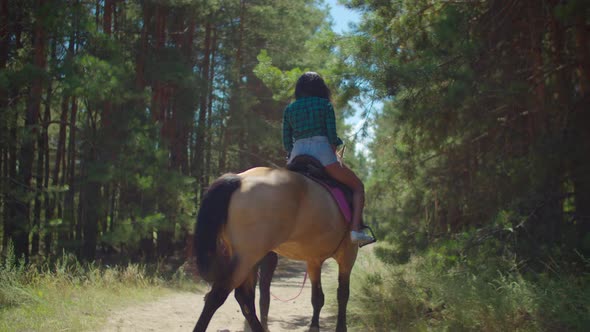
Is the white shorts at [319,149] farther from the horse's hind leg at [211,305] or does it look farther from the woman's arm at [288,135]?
the horse's hind leg at [211,305]

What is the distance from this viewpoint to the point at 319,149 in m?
4.84

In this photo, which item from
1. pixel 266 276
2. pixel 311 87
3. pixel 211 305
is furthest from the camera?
pixel 266 276

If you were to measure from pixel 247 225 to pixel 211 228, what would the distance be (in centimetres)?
31

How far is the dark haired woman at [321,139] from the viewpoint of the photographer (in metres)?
4.81

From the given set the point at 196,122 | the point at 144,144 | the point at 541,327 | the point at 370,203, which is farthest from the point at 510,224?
the point at 196,122

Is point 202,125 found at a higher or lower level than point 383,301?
higher

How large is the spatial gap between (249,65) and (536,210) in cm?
1225

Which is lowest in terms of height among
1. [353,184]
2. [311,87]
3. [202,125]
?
[353,184]

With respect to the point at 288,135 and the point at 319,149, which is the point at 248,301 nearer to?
the point at 319,149

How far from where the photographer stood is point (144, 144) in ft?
34.1

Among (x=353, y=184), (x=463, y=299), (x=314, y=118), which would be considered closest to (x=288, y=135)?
(x=314, y=118)

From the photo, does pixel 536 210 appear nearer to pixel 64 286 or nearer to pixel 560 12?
pixel 560 12

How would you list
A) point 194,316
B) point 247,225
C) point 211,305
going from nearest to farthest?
point 211,305 < point 247,225 < point 194,316

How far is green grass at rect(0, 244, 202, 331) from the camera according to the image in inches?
213
